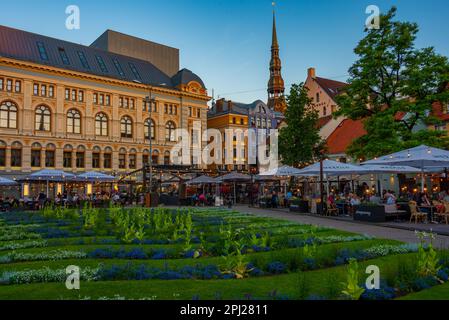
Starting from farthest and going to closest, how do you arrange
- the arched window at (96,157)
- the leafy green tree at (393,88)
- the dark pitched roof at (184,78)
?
the dark pitched roof at (184,78)
the arched window at (96,157)
the leafy green tree at (393,88)

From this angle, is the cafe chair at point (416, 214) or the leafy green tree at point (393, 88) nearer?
the cafe chair at point (416, 214)

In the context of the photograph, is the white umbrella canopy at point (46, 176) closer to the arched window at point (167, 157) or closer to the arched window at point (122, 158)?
the arched window at point (122, 158)

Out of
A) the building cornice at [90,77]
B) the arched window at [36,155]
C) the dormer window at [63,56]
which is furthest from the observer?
the dormer window at [63,56]

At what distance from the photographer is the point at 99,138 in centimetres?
6044

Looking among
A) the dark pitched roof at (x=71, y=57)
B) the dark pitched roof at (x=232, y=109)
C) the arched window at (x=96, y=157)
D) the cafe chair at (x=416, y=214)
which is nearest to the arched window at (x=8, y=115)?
the dark pitched roof at (x=71, y=57)

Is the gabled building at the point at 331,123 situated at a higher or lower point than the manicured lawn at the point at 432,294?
higher

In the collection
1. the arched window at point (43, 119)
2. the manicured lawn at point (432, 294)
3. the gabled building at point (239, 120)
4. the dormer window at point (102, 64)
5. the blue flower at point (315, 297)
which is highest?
the dormer window at point (102, 64)

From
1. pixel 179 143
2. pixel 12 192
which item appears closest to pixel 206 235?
pixel 12 192

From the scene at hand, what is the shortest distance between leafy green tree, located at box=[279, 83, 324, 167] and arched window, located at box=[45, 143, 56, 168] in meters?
32.9

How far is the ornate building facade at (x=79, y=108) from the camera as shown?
5253 cm

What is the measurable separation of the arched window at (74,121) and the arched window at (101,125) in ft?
9.05

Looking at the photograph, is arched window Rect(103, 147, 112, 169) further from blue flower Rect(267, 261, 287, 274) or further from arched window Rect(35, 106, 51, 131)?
blue flower Rect(267, 261, 287, 274)

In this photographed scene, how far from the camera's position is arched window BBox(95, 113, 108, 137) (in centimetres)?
6083

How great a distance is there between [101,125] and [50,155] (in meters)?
9.02
